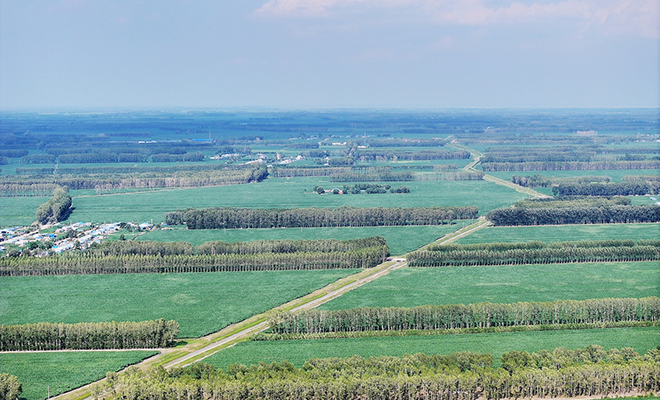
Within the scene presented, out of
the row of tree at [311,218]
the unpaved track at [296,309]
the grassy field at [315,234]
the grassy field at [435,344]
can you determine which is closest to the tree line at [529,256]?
the unpaved track at [296,309]

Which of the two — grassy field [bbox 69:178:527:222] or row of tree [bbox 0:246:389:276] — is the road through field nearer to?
row of tree [bbox 0:246:389:276]

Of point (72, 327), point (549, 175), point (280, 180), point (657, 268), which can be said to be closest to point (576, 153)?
point (549, 175)

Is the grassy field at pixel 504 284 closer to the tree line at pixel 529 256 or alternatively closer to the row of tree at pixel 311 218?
the tree line at pixel 529 256

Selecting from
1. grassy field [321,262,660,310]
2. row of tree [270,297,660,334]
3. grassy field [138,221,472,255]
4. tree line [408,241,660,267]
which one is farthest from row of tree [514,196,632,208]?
row of tree [270,297,660,334]

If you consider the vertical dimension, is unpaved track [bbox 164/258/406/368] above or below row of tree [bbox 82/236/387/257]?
below

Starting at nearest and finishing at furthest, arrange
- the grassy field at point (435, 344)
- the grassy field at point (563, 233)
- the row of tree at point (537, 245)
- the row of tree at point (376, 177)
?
the grassy field at point (435, 344), the row of tree at point (537, 245), the grassy field at point (563, 233), the row of tree at point (376, 177)

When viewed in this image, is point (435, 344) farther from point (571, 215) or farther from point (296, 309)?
point (571, 215)
